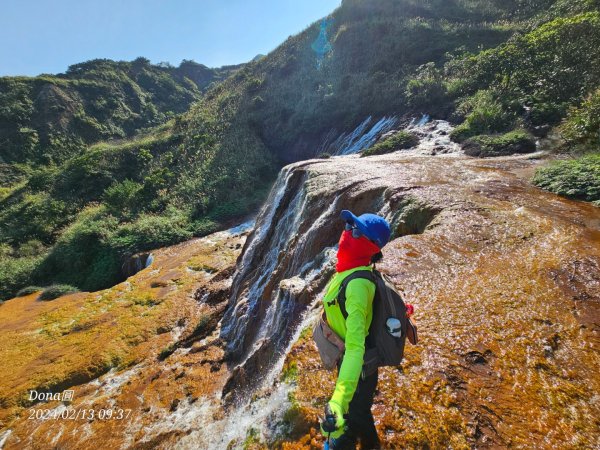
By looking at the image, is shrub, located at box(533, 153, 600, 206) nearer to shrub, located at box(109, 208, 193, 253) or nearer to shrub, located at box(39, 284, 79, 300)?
shrub, located at box(109, 208, 193, 253)

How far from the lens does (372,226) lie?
2.30m

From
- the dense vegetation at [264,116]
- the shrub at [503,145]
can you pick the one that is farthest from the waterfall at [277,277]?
the dense vegetation at [264,116]

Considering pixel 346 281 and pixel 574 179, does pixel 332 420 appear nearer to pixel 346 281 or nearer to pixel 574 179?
pixel 346 281

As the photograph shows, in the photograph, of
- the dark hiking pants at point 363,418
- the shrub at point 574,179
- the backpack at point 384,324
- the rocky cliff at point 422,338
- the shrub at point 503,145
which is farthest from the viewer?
the shrub at point 503,145

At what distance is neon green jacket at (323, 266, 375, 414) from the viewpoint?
1.92 meters

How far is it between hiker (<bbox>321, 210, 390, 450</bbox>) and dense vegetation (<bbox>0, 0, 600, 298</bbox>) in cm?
1113

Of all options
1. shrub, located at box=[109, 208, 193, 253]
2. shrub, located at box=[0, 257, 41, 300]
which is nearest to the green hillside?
shrub, located at box=[0, 257, 41, 300]

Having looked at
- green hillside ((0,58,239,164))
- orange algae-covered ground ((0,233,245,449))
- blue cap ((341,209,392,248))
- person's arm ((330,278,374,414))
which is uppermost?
green hillside ((0,58,239,164))

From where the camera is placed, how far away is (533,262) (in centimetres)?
490

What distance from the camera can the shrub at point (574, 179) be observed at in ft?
23.1

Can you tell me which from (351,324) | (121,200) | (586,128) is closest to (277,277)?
(351,324)

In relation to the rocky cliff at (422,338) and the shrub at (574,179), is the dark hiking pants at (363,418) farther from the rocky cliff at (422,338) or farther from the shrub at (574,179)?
the shrub at (574,179)

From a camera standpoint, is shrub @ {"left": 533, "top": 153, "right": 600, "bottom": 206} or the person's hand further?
shrub @ {"left": 533, "top": 153, "right": 600, "bottom": 206}

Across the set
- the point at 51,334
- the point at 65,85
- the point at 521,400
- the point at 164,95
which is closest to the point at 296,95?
the point at 51,334
